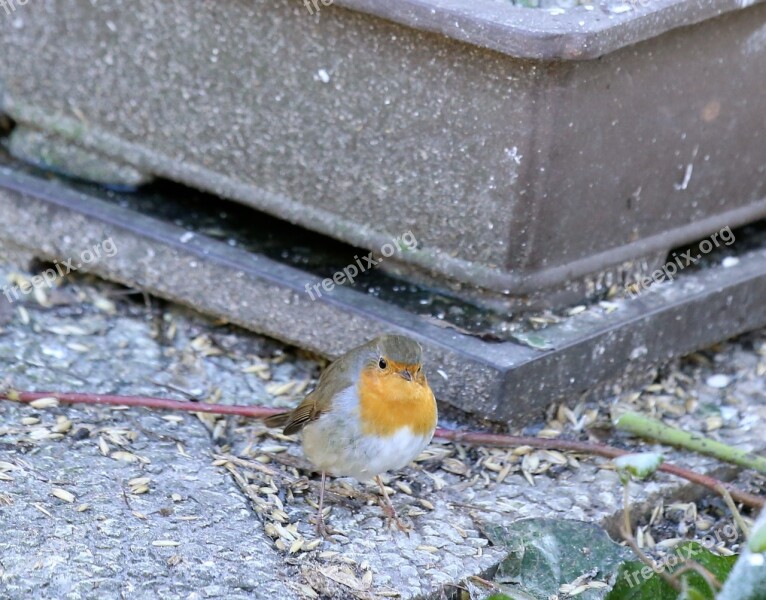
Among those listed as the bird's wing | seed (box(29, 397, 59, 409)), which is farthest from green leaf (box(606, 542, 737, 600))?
seed (box(29, 397, 59, 409))

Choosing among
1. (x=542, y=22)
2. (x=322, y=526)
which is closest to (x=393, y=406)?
(x=322, y=526)

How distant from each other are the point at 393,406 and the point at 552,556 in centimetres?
48

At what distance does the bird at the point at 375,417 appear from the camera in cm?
283

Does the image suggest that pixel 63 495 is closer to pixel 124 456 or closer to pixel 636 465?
pixel 124 456

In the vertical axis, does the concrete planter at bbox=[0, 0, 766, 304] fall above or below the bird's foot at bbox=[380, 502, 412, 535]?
above

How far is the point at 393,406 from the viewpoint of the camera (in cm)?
284

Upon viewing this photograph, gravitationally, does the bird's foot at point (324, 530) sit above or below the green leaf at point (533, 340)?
below

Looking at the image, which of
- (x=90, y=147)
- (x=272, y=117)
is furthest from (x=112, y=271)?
(x=272, y=117)

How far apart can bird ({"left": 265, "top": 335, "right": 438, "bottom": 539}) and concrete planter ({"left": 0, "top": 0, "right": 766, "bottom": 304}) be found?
45 cm

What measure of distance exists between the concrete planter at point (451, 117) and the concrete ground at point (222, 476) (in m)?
0.41

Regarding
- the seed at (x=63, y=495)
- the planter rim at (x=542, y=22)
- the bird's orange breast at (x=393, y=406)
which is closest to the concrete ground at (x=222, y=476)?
the seed at (x=63, y=495)

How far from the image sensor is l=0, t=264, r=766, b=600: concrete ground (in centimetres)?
265

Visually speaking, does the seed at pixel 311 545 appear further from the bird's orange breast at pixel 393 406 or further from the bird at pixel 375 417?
the bird's orange breast at pixel 393 406

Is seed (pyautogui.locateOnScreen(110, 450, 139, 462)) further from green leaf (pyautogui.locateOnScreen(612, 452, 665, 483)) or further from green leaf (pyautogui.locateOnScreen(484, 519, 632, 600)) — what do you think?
green leaf (pyautogui.locateOnScreen(612, 452, 665, 483))
